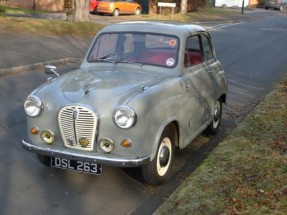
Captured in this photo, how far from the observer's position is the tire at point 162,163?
4777mm

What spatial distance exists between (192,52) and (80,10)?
15098 millimetres

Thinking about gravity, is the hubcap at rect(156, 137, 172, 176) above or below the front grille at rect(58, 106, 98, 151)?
below

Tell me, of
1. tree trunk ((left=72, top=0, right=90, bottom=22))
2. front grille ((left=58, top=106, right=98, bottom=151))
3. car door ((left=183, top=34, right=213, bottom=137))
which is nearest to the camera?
front grille ((left=58, top=106, right=98, bottom=151))

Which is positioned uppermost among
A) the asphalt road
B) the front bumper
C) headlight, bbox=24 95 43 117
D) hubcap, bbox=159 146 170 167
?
headlight, bbox=24 95 43 117

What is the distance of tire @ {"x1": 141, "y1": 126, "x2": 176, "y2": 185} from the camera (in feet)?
15.7

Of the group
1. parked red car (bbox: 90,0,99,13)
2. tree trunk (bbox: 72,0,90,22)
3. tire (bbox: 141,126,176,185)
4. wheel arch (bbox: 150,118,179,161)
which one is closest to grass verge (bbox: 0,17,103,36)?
tree trunk (bbox: 72,0,90,22)

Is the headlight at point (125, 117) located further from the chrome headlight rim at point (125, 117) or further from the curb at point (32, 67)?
the curb at point (32, 67)

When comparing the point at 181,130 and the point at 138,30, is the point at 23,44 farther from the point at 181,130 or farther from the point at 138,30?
the point at 181,130

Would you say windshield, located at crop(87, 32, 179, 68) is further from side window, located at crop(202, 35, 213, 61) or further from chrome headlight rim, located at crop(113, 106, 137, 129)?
chrome headlight rim, located at crop(113, 106, 137, 129)

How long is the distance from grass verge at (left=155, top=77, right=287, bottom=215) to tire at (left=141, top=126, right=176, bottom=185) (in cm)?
31

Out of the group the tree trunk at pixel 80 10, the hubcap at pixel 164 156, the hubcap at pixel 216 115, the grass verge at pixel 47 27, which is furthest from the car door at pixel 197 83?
the tree trunk at pixel 80 10

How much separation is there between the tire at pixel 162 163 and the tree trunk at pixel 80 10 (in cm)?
1602

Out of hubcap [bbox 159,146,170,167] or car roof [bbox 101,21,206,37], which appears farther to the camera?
car roof [bbox 101,21,206,37]

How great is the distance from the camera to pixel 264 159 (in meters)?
5.12
